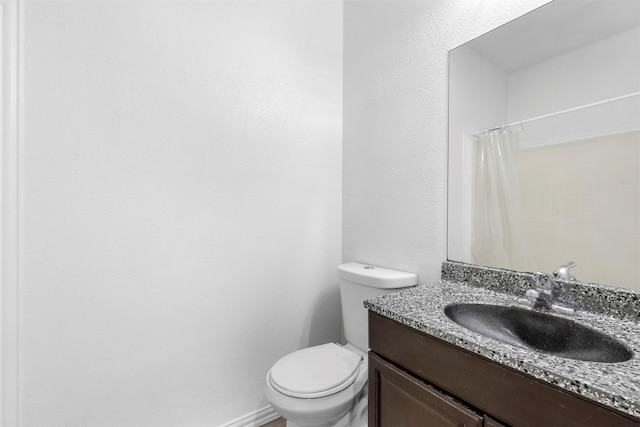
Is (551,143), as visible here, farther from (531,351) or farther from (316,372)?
(316,372)

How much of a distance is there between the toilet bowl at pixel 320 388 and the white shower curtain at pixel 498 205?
74cm

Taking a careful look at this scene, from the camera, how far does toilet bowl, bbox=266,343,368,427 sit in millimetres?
1133

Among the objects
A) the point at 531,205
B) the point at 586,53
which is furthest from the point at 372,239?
the point at 586,53

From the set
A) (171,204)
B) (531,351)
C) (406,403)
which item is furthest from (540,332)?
(171,204)

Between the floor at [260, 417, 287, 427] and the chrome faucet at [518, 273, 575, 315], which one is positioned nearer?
the chrome faucet at [518, 273, 575, 315]

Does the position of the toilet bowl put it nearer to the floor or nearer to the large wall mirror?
the floor

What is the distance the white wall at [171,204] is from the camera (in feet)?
3.73

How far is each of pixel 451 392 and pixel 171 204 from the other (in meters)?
1.30

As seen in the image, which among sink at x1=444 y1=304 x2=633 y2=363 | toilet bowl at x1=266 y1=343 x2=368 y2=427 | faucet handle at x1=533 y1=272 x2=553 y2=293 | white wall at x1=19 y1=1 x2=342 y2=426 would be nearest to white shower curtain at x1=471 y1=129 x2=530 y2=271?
faucet handle at x1=533 y1=272 x2=553 y2=293

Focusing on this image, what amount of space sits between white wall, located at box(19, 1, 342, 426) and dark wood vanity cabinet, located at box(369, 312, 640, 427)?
821 millimetres

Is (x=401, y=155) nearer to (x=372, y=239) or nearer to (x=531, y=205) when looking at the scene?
(x=372, y=239)

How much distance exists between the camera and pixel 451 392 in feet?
2.58

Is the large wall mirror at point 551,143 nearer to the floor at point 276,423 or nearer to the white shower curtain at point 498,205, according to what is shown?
the white shower curtain at point 498,205

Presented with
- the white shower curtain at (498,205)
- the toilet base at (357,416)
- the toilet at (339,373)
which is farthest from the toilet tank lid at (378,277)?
the toilet base at (357,416)
